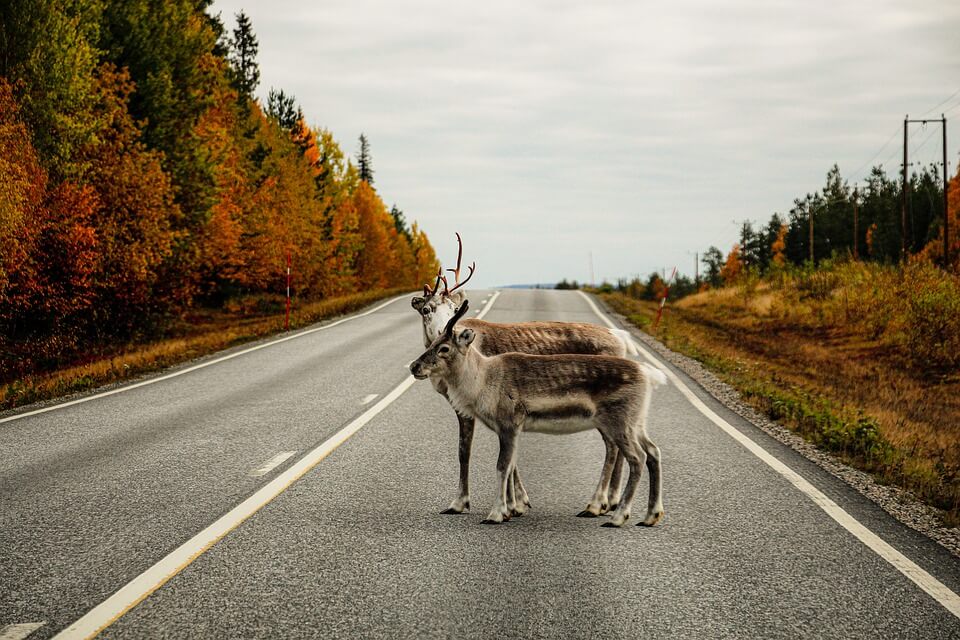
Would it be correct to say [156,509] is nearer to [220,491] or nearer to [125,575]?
[220,491]

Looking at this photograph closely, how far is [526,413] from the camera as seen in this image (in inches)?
239

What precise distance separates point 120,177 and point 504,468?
20.8m

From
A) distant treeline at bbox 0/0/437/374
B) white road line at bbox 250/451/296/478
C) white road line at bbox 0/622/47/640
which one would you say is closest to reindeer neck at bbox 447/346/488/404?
white road line at bbox 250/451/296/478

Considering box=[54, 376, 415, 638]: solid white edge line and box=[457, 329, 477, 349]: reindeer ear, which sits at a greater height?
box=[457, 329, 477, 349]: reindeer ear

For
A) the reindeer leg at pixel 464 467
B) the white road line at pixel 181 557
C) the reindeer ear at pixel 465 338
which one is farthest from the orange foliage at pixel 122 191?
the reindeer ear at pixel 465 338

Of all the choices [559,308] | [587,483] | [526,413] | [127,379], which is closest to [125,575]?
[526,413]

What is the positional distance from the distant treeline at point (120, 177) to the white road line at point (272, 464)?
42.4 ft

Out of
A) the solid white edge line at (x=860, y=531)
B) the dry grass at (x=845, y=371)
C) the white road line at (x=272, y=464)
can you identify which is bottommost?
the dry grass at (x=845, y=371)

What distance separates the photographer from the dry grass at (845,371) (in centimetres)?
902

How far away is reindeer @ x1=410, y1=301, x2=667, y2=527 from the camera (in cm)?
604

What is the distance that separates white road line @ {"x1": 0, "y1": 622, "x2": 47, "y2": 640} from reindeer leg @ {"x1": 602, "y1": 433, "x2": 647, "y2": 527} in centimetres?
366

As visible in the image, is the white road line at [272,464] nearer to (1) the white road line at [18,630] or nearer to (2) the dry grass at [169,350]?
(1) the white road line at [18,630]

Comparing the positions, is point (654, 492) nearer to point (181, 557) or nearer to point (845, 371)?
point (181, 557)

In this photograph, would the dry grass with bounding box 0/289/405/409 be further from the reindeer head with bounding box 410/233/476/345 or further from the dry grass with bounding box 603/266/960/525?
the dry grass with bounding box 603/266/960/525
